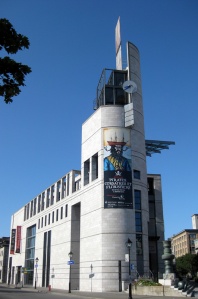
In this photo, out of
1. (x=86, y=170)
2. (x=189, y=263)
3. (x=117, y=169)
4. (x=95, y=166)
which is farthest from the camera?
(x=189, y=263)

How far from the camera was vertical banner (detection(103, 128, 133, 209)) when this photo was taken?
149 ft

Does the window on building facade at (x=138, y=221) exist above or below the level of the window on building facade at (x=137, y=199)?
below

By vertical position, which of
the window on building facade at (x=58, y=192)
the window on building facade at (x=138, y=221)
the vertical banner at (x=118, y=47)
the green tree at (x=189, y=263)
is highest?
the vertical banner at (x=118, y=47)

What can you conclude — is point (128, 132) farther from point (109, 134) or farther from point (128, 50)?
point (128, 50)

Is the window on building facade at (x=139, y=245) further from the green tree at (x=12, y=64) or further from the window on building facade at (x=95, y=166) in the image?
the green tree at (x=12, y=64)

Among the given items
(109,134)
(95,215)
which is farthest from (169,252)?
(109,134)

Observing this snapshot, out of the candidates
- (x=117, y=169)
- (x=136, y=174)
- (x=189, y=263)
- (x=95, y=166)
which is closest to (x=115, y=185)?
(x=117, y=169)

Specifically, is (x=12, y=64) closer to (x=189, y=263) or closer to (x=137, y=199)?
(x=137, y=199)

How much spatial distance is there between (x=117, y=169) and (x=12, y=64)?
37.8m

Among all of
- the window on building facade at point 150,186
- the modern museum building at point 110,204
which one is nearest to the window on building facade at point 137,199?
the modern museum building at point 110,204

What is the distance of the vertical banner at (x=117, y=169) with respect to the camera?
149ft

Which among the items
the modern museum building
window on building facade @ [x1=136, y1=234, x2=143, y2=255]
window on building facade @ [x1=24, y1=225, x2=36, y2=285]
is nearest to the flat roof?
the modern museum building

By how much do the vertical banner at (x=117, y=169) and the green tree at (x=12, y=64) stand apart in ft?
122

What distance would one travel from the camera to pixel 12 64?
9.28m
